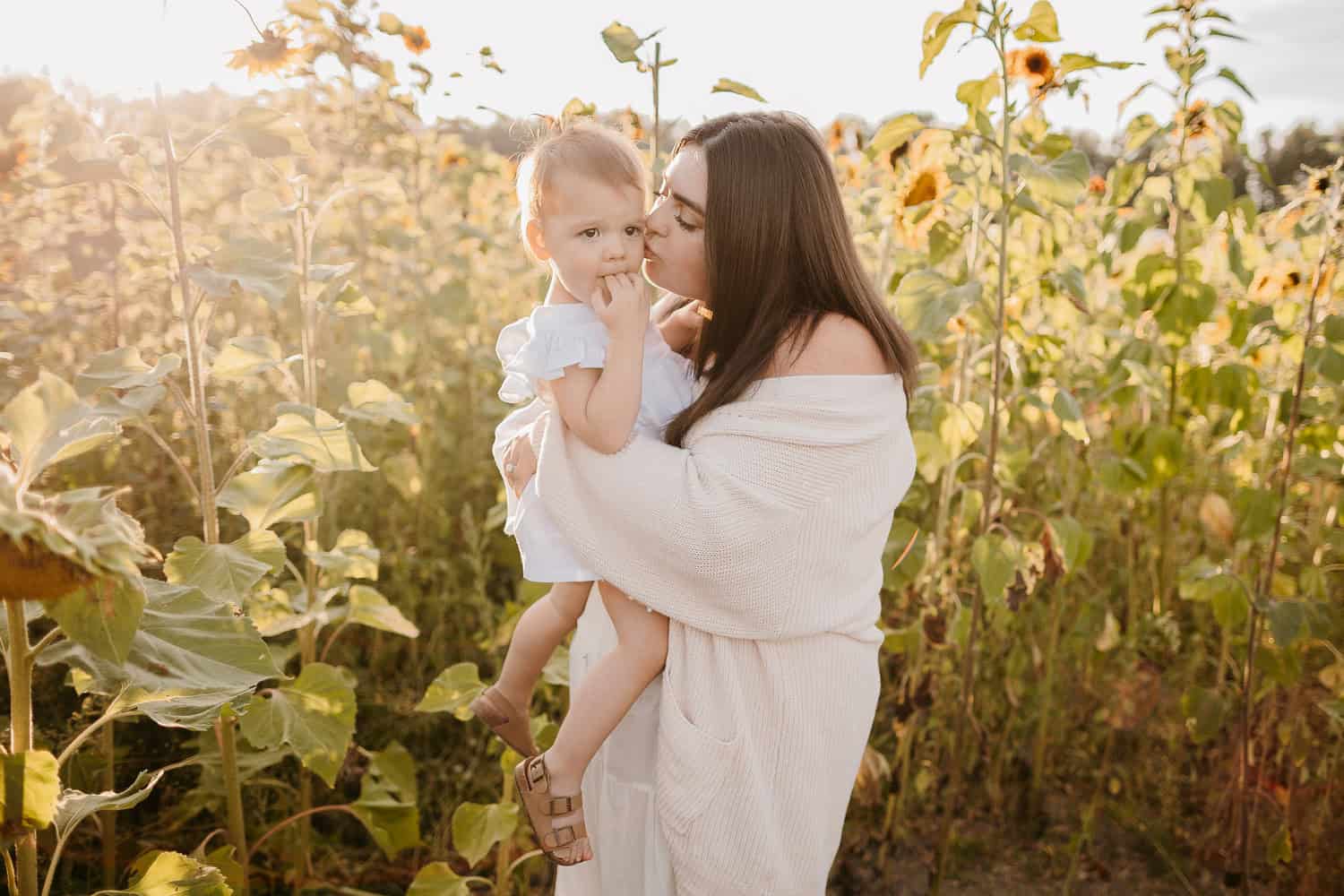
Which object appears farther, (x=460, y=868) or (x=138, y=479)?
(x=138, y=479)

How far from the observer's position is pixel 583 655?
6.05 ft

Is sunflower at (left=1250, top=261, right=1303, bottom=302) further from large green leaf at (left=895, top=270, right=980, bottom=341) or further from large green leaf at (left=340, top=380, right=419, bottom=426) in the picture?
large green leaf at (left=340, top=380, right=419, bottom=426)

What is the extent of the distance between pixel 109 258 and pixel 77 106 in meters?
0.83

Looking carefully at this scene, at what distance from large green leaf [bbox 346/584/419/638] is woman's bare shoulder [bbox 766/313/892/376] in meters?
1.01

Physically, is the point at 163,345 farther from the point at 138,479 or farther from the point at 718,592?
the point at 718,592

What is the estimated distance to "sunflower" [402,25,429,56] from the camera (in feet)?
11.2

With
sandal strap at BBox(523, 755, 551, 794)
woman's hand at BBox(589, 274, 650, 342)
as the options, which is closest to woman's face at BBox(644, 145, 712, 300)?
woman's hand at BBox(589, 274, 650, 342)

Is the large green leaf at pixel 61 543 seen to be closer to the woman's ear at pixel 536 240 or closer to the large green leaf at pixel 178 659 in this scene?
the large green leaf at pixel 178 659

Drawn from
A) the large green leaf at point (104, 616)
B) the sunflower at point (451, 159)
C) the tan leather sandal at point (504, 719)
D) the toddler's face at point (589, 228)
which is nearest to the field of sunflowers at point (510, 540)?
the large green leaf at point (104, 616)

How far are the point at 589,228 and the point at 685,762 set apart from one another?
887 mm

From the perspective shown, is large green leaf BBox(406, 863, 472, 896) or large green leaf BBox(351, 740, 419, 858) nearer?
large green leaf BBox(406, 863, 472, 896)

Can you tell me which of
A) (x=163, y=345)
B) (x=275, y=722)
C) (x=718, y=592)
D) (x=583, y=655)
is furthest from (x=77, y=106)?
(x=718, y=592)

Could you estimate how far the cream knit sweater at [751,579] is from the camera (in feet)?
5.02

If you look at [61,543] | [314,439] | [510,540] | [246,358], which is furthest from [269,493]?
[510,540]
